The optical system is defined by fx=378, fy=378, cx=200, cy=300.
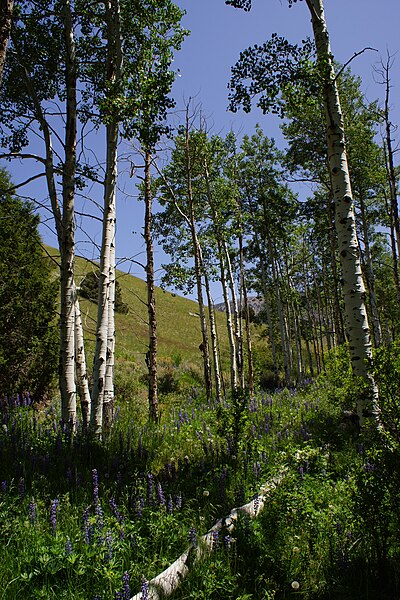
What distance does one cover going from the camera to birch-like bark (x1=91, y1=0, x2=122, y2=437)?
618 cm

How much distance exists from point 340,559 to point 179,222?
15762 mm

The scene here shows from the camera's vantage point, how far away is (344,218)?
241 inches

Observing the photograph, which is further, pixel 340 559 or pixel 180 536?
pixel 180 536

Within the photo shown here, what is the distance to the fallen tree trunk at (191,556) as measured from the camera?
8.80 feet

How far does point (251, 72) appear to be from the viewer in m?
6.94

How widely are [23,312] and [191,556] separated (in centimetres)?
888

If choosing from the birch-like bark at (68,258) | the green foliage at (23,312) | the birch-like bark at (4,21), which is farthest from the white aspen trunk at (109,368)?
the green foliage at (23,312)

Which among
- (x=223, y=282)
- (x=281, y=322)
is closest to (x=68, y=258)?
(x=223, y=282)

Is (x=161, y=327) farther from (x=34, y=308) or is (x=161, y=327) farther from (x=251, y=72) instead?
(x=251, y=72)

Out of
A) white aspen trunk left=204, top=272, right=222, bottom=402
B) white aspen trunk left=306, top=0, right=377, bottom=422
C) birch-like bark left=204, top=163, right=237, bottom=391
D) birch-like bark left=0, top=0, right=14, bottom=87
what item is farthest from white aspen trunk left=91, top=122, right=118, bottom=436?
birch-like bark left=204, top=163, right=237, bottom=391

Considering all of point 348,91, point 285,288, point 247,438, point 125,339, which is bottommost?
point 247,438

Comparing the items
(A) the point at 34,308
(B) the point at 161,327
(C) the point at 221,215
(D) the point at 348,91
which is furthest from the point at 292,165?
(B) the point at 161,327

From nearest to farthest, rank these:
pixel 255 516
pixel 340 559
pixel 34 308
Answer: 1. pixel 340 559
2. pixel 255 516
3. pixel 34 308

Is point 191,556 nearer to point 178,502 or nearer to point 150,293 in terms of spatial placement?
point 178,502
